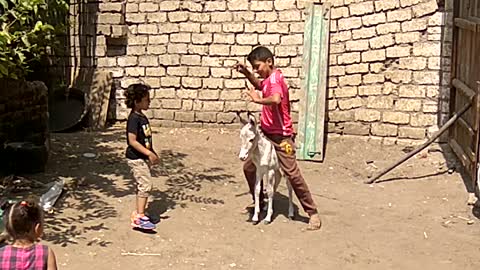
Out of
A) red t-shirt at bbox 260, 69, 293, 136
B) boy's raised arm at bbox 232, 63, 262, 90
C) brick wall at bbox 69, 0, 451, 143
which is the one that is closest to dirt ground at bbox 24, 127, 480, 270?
brick wall at bbox 69, 0, 451, 143

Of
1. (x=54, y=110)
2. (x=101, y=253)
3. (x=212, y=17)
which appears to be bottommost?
(x=101, y=253)

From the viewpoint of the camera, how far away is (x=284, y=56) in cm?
1024

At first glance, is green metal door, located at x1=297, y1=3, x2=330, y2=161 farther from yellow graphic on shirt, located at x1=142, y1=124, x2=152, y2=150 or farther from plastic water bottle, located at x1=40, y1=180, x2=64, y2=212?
yellow graphic on shirt, located at x1=142, y1=124, x2=152, y2=150

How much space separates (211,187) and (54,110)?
172 inches

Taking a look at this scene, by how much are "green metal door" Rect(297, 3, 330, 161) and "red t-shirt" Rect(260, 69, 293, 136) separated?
3.27 m

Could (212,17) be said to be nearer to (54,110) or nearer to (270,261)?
(54,110)

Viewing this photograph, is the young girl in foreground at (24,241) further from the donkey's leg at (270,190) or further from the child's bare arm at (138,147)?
the donkey's leg at (270,190)

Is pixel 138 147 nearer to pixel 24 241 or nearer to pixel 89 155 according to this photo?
pixel 24 241

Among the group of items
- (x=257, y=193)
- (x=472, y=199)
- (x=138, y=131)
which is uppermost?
(x=138, y=131)

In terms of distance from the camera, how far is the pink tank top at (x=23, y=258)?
3.40 metres

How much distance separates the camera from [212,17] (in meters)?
10.5

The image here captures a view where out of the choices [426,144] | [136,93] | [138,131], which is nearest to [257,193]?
[138,131]

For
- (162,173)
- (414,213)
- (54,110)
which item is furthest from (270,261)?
(54,110)

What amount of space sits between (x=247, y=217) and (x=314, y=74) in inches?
145
